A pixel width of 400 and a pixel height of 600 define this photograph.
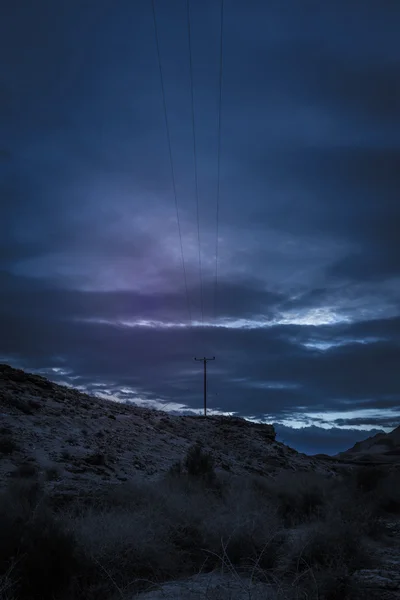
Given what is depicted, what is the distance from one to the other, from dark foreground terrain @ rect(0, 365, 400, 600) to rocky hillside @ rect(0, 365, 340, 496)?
0.12 m

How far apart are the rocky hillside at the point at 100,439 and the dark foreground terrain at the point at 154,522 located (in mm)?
122

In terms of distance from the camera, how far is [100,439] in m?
29.4

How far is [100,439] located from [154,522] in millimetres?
18058

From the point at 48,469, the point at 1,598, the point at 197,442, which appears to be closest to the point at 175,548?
the point at 1,598

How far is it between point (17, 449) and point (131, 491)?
8345mm

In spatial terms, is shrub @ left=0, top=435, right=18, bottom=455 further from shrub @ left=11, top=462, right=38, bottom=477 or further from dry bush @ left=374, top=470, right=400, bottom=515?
dry bush @ left=374, top=470, right=400, bottom=515

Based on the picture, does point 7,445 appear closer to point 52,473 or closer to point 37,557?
point 52,473

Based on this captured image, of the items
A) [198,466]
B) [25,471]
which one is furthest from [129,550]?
[198,466]

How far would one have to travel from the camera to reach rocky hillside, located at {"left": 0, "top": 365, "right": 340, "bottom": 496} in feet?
76.0

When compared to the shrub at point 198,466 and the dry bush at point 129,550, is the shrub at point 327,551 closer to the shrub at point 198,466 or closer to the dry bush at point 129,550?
the dry bush at point 129,550

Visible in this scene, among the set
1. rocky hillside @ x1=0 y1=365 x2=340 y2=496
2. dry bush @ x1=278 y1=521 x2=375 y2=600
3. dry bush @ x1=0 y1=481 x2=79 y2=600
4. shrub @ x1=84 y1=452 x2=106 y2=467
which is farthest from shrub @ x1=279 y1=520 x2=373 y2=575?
shrub @ x1=84 y1=452 x2=106 y2=467

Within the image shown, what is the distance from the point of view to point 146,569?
34.4 ft

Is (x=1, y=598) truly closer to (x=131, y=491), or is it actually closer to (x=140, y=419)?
(x=131, y=491)

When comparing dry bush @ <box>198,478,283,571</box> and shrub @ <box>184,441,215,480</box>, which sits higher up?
shrub @ <box>184,441,215,480</box>
